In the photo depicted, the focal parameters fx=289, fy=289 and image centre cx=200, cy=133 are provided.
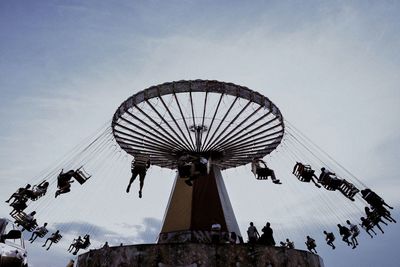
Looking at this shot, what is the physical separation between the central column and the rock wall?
8728 millimetres

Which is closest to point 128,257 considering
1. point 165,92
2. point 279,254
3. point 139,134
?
point 279,254

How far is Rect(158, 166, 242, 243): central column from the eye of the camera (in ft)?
70.5

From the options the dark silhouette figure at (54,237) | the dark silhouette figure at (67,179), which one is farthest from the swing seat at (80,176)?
the dark silhouette figure at (54,237)

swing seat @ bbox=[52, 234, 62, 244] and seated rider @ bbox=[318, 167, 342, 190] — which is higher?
swing seat @ bbox=[52, 234, 62, 244]

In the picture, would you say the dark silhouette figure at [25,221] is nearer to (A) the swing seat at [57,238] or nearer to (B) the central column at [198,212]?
(A) the swing seat at [57,238]

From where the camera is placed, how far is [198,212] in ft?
74.0

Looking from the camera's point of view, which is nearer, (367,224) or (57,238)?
(367,224)

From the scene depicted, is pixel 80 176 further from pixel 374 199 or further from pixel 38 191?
pixel 374 199

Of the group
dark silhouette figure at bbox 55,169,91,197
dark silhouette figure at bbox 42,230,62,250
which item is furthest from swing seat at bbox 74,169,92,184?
dark silhouette figure at bbox 42,230,62,250

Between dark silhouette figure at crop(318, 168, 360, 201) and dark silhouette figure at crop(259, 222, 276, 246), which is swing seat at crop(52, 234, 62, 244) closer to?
dark silhouette figure at crop(259, 222, 276, 246)

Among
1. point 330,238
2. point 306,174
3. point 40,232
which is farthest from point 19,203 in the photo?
point 330,238

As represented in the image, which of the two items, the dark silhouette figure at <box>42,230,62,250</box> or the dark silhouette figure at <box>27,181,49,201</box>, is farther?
the dark silhouette figure at <box>42,230,62,250</box>

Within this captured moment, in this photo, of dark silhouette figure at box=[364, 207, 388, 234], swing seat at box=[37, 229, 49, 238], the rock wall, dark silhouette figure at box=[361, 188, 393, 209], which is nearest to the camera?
the rock wall

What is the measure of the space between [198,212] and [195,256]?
10.6 meters
